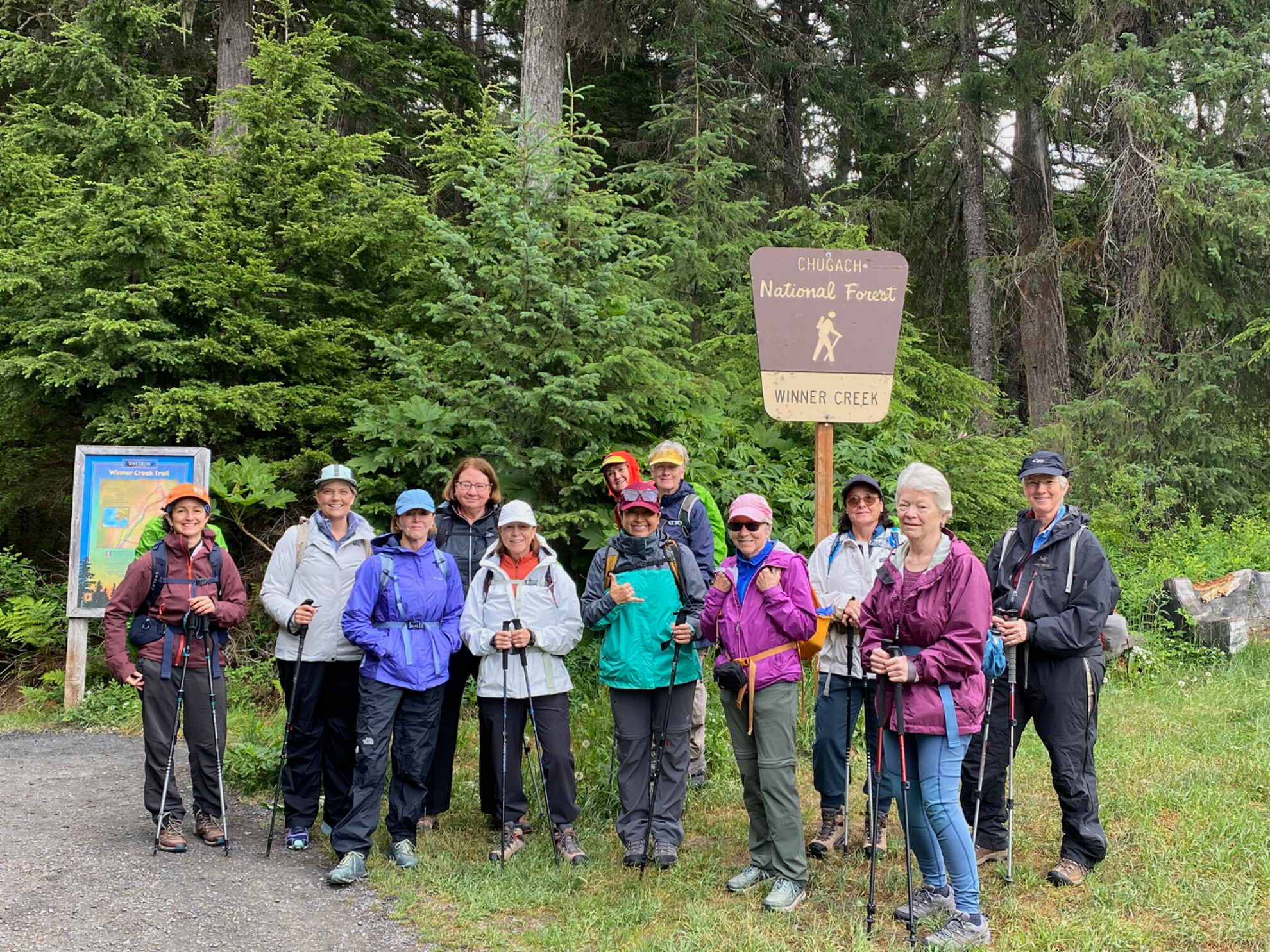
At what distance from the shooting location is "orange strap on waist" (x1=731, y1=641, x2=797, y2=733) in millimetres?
4621

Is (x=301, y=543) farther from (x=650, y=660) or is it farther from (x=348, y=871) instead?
(x=650, y=660)

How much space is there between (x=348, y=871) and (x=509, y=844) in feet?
2.78

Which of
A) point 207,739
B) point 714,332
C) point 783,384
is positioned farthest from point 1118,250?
point 207,739

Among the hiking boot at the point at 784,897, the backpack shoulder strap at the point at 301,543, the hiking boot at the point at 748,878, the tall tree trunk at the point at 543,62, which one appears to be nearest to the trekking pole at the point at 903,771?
the hiking boot at the point at 784,897

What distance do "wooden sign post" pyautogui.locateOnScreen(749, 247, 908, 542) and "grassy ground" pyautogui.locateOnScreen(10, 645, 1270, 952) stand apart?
7.04ft

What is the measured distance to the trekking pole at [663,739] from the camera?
16.3ft

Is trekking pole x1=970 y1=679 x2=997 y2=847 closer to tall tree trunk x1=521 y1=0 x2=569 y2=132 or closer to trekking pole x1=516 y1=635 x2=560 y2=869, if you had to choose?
trekking pole x1=516 y1=635 x2=560 y2=869

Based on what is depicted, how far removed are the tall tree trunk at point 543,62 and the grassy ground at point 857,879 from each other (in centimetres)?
820

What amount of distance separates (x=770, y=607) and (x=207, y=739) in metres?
3.17

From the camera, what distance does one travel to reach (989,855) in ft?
16.0

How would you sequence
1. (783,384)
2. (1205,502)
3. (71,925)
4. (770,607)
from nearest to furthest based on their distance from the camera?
(71,925)
(770,607)
(783,384)
(1205,502)

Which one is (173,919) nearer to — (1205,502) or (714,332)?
(714,332)

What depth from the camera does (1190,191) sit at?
11828 millimetres

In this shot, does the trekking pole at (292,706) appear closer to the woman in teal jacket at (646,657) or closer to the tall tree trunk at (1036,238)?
the woman in teal jacket at (646,657)
